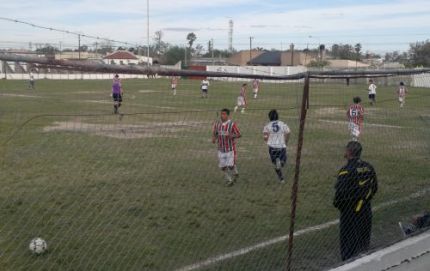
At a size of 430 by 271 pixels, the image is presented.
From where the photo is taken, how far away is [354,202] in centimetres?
597

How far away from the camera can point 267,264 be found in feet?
20.4

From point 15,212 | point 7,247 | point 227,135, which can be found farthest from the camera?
point 227,135

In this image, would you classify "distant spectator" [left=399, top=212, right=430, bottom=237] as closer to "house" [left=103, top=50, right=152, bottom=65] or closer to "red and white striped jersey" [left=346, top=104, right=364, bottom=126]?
"house" [left=103, top=50, right=152, bottom=65]

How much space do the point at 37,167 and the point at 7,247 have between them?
501cm

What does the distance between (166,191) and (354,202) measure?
14.2ft

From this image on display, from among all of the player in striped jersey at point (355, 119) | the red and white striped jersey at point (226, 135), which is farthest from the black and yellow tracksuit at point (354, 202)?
the player in striped jersey at point (355, 119)

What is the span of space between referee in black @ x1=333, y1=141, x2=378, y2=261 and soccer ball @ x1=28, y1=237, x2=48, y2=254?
10.9ft

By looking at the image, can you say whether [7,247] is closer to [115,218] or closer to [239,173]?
[115,218]

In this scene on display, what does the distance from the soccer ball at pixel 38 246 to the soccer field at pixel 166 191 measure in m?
0.09

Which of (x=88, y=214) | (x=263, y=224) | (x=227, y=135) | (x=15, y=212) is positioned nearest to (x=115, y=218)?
(x=88, y=214)

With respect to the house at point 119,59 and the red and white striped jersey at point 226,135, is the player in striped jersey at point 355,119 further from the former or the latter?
the house at point 119,59

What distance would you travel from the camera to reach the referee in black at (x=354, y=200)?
5.85 metres

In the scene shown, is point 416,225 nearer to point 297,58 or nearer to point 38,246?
point 38,246

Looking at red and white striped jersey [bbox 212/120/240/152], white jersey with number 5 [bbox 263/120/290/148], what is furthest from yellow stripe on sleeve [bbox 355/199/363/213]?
white jersey with number 5 [bbox 263/120/290/148]
